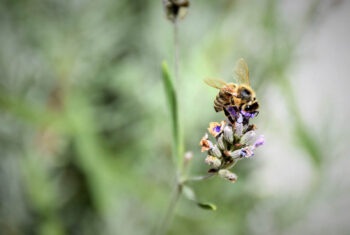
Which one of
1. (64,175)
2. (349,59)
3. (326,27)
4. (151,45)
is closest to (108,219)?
(64,175)

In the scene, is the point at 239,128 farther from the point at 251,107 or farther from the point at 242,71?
the point at 242,71

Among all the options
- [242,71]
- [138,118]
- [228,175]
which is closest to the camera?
[228,175]

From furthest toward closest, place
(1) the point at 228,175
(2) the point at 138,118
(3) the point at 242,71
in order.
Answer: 1. (2) the point at 138,118
2. (3) the point at 242,71
3. (1) the point at 228,175

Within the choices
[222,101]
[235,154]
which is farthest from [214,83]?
[235,154]

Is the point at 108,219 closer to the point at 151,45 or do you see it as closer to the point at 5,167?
the point at 5,167

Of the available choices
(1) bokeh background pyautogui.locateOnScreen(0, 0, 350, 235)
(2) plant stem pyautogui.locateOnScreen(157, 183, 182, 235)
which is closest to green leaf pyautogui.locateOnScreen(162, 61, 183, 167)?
(2) plant stem pyautogui.locateOnScreen(157, 183, 182, 235)

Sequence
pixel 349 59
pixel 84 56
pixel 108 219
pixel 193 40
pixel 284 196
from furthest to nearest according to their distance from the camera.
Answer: pixel 349 59 → pixel 193 40 → pixel 84 56 → pixel 284 196 → pixel 108 219
